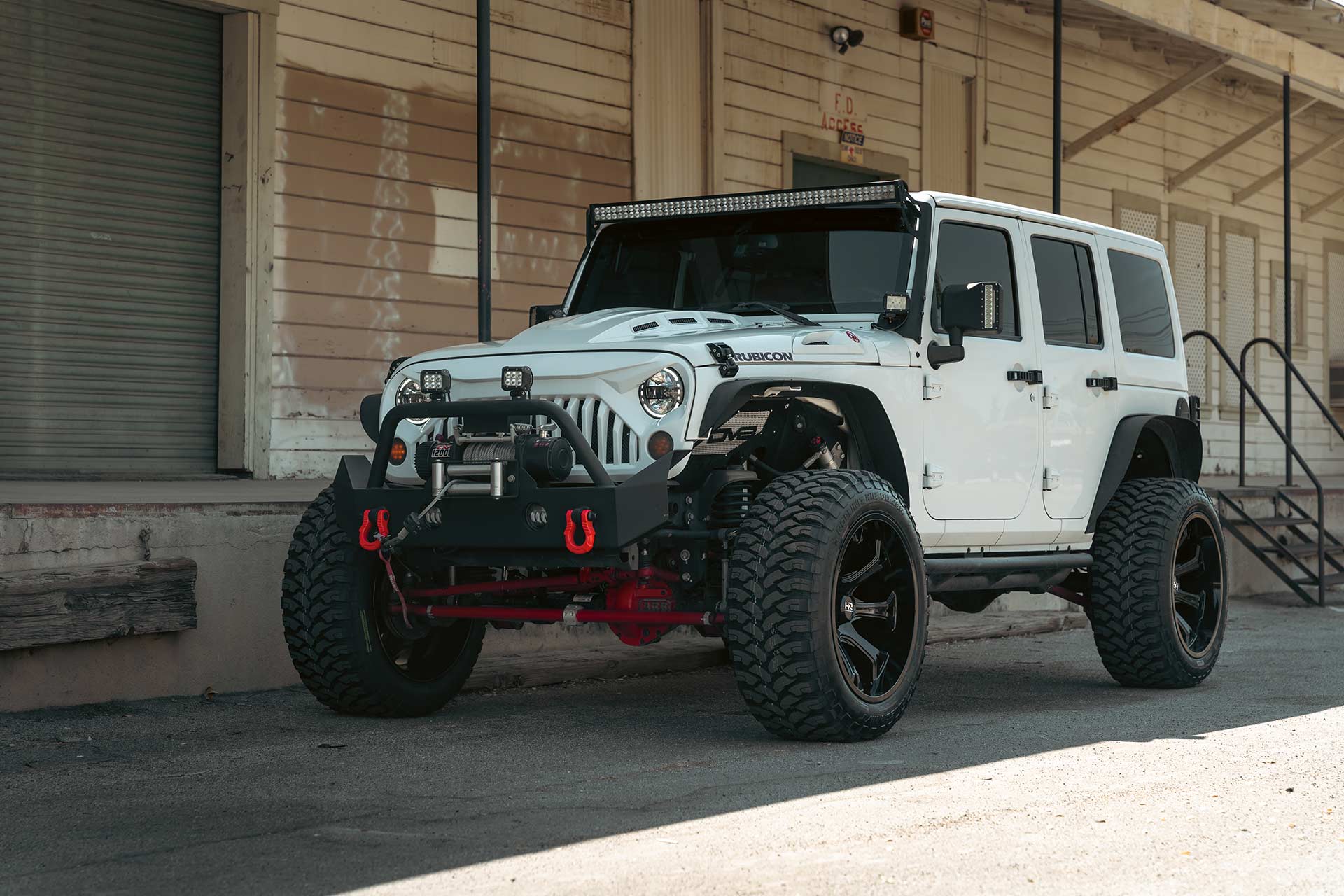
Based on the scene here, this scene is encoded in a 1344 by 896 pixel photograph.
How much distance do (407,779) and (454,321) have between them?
7.07 meters

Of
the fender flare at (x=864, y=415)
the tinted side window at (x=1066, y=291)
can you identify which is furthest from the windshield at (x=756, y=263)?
the tinted side window at (x=1066, y=291)

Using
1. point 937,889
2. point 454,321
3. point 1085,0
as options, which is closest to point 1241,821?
point 937,889

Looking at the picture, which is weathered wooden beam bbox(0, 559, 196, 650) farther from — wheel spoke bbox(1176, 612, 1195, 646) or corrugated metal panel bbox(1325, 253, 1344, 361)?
corrugated metal panel bbox(1325, 253, 1344, 361)

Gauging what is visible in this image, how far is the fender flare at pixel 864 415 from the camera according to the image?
638cm

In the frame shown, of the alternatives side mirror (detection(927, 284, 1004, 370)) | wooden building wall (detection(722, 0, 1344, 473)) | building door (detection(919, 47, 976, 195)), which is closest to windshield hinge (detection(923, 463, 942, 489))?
side mirror (detection(927, 284, 1004, 370))

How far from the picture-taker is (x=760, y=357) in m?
6.40

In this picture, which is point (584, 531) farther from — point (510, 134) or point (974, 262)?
point (510, 134)

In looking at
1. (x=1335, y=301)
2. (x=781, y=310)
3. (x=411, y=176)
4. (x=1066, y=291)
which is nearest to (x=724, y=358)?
(x=781, y=310)

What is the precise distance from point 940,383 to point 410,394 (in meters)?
2.13

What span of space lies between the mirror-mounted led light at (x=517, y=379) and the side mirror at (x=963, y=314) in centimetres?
176

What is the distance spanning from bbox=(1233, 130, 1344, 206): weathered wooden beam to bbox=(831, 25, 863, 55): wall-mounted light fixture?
282 inches

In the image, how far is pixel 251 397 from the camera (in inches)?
438

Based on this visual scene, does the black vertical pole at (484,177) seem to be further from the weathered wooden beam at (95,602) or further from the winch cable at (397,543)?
the winch cable at (397,543)

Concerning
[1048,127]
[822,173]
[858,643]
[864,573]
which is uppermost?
[1048,127]
